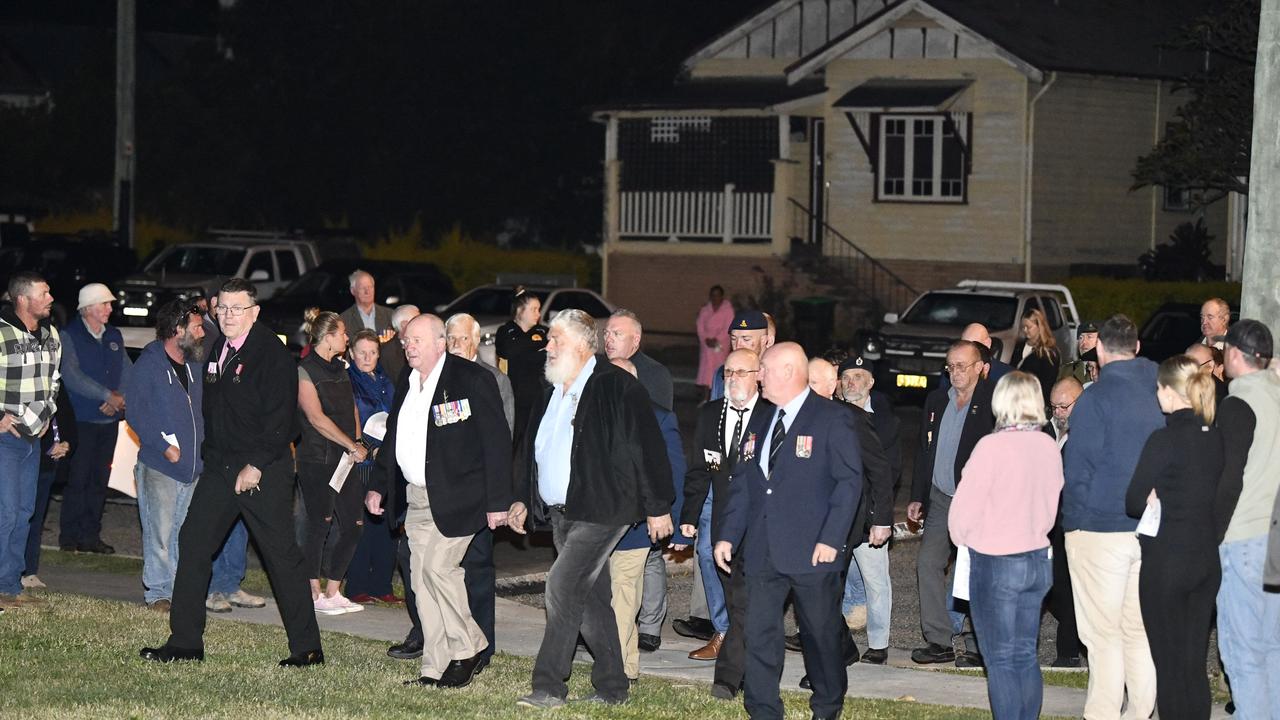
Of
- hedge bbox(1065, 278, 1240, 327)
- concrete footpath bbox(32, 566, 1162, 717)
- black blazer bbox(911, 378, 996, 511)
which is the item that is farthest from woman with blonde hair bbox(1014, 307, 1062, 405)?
hedge bbox(1065, 278, 1240, 327)

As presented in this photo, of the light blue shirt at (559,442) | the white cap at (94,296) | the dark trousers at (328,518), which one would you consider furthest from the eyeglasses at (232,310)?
the white cap at (94,296)

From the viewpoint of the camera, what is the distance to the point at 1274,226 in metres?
10.5

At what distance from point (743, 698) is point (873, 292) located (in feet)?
86.0

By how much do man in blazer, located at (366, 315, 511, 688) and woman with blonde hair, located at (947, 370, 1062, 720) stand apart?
96.1 inches

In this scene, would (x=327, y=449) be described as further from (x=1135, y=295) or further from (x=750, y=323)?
(x=1135, y=295)

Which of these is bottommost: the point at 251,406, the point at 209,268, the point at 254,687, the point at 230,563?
the point at 254,687

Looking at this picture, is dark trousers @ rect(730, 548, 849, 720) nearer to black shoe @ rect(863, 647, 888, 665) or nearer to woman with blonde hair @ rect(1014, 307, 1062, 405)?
black shoe @ rect(863, 647, 888, 665)

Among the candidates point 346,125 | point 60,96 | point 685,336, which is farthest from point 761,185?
point 60,96

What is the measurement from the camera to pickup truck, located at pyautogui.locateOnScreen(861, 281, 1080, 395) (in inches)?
925

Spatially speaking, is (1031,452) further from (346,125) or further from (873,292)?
(346,125)

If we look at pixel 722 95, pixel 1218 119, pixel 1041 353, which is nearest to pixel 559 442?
pixel 1041 353

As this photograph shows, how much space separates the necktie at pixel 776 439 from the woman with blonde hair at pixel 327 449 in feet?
12.1

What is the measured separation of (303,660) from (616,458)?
209cm

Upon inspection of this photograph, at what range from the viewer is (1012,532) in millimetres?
7660
